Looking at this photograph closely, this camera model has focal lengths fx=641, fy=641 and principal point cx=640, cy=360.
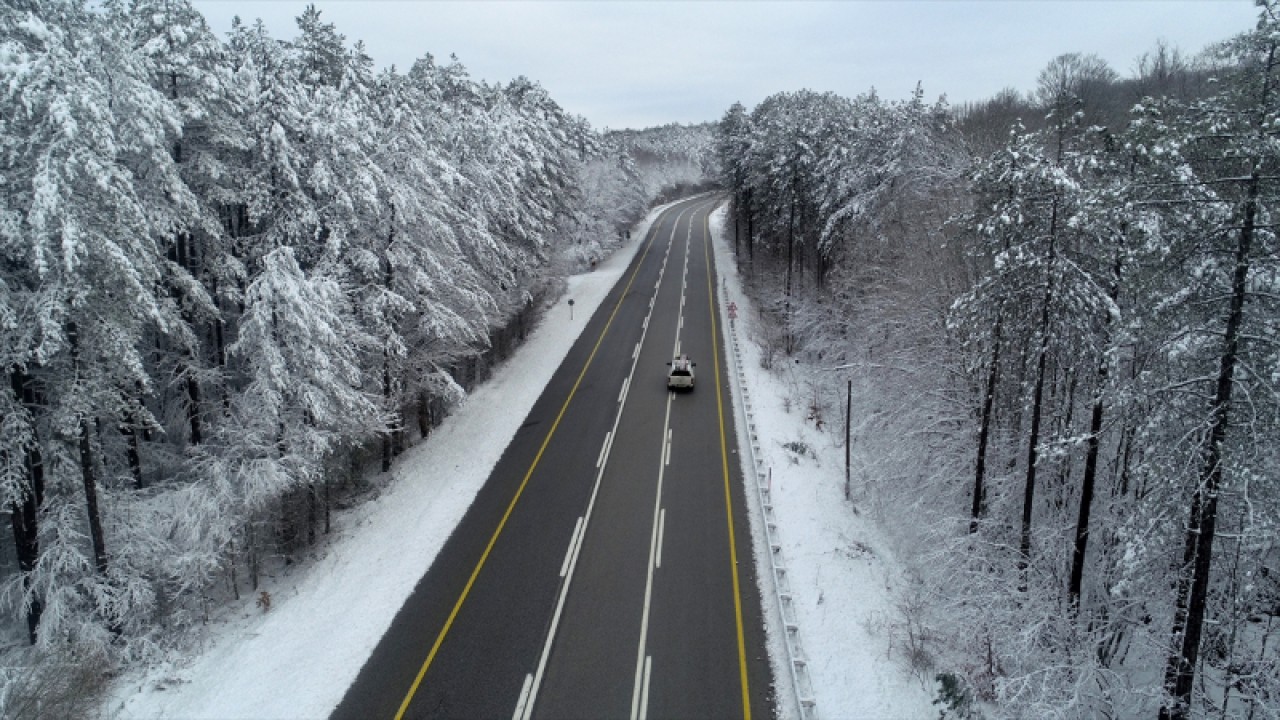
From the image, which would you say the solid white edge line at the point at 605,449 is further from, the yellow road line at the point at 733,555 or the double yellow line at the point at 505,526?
the yellow road line at the point at 733,555

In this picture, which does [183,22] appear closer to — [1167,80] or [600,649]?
[600,649]

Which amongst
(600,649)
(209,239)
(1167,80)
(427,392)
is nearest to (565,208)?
(427,392)

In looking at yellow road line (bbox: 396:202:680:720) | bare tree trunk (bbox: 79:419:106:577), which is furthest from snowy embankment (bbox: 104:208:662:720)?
bare tree trunk (bbox: 79:419:106:577)

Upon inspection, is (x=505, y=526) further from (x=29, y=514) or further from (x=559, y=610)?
(x=29, y=514)

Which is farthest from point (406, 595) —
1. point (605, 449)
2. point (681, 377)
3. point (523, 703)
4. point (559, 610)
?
point (681, 377)

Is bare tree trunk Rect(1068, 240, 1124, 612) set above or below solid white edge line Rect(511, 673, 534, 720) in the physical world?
above

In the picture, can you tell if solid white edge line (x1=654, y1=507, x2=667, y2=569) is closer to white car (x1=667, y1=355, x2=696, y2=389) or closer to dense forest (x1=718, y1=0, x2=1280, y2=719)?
dense forest (x1=718, y1=0, x2=1280, y2=719)

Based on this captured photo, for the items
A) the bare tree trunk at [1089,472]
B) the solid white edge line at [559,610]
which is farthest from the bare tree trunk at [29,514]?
the bare tree trunk at [1089,472]
